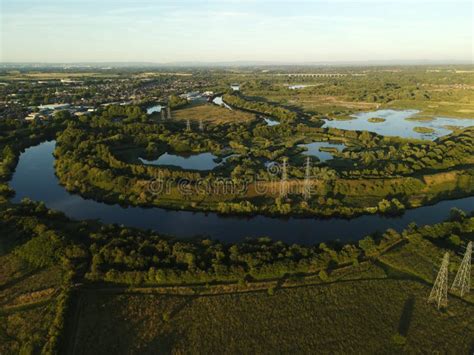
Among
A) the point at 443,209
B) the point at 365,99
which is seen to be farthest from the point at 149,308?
the point at 365,99

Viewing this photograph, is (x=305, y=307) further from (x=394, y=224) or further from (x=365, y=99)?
(x=365, y=99)

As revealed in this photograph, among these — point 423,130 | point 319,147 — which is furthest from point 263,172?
point 423,130

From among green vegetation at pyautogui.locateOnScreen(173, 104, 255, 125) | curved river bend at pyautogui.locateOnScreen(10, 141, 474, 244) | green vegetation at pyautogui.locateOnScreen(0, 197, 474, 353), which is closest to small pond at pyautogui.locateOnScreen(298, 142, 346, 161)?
curved river bend at pyautogui.locateOnScreen(10, 141, 474, 244)

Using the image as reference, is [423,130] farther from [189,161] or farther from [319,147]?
[189,161]

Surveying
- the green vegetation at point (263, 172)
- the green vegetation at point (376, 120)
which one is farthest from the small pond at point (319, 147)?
the green vegetation at point (376, 120)

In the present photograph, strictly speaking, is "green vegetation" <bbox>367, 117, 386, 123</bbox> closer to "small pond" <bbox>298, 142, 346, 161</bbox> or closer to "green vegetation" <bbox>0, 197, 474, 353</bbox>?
"small pond" <bbox>298, 142, 346, 161</bbox>

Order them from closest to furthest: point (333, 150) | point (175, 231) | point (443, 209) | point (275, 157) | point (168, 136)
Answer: point (175, 231)
point (443, 209)
point (275, 157)
point (333, 150)
point (168, 136)
